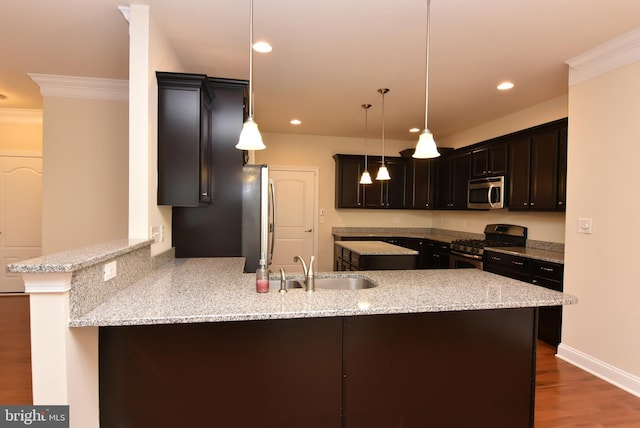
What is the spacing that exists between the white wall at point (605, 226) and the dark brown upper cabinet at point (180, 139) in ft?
10.6

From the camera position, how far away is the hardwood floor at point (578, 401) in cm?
212

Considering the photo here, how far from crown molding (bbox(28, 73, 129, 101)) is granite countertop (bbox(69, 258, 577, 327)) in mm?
2519

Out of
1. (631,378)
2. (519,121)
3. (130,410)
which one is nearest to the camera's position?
(130,410)

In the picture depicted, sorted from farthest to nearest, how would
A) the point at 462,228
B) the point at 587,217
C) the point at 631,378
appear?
the point at 462,228 → the point at 587,217 → the point at 631,378

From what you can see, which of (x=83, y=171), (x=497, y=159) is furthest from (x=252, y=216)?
(x=497, y=159)

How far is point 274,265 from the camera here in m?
5.72

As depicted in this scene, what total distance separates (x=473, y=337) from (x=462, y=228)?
412 centimetres

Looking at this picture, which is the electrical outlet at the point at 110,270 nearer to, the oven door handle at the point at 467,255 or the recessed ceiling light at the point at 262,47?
the recessed ceiling light at the point at 262,47

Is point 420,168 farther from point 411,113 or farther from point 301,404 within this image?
point 301,404

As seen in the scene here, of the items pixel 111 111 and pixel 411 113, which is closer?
pixel 111 111

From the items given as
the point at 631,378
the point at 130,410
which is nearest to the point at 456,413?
the point at 130,410

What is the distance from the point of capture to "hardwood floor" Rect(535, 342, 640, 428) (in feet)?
6.94

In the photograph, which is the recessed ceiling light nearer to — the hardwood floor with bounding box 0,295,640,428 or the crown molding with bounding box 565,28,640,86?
the crown molding with bounding box 565,28,640,86

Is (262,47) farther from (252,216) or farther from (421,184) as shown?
(421,184)
